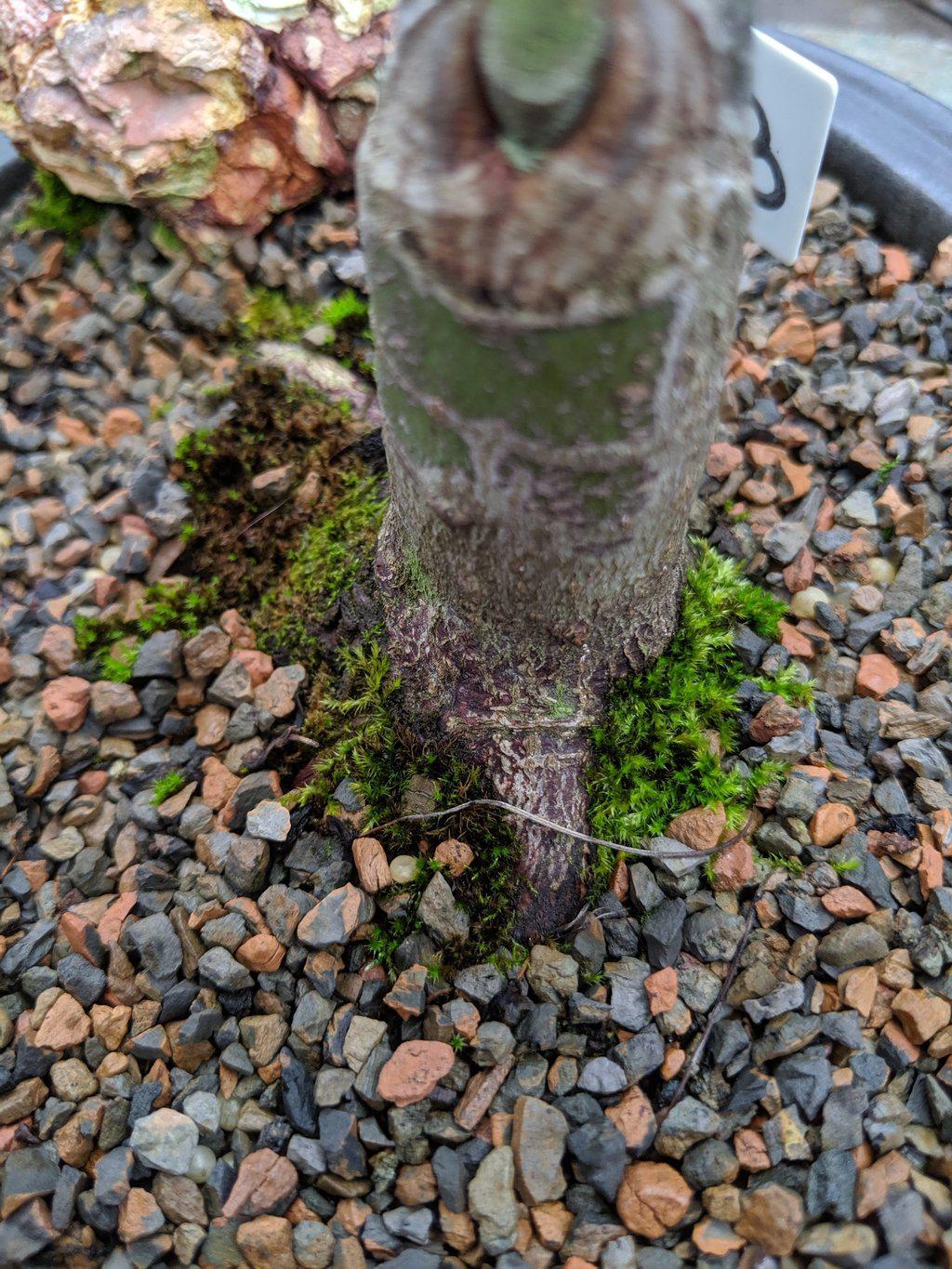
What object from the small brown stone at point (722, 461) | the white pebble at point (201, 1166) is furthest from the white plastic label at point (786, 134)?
the white pebble at point (201, 1166)

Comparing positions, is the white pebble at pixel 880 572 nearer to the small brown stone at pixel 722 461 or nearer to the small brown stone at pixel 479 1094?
the small brown stone at pixel 722 461

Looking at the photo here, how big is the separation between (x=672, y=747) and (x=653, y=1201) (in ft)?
1.69

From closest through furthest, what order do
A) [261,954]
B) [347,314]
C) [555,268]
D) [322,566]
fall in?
1. [555,268]
2. [261,954]
3. [322,566]
4. [347,314]

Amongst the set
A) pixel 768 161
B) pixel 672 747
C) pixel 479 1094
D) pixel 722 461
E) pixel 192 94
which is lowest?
pixel 479 1094

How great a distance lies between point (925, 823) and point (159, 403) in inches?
60.2

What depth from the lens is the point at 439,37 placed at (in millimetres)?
708

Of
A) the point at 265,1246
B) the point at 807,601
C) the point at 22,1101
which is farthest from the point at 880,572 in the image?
the point at 22,1101

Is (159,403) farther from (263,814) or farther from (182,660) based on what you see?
(263,814)

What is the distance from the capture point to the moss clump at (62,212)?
6.59 feet

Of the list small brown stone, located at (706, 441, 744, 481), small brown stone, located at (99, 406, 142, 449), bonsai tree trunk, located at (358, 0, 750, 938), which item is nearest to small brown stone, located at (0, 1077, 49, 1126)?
bonsai tree trunk, located at (358, 0, 750, 938)

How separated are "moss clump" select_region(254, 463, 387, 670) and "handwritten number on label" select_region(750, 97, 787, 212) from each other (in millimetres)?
686

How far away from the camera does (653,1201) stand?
3.24ft

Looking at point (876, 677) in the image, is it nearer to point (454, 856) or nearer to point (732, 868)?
point (732, 868)

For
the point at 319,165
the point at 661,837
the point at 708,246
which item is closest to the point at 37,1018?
the point at 661,837
